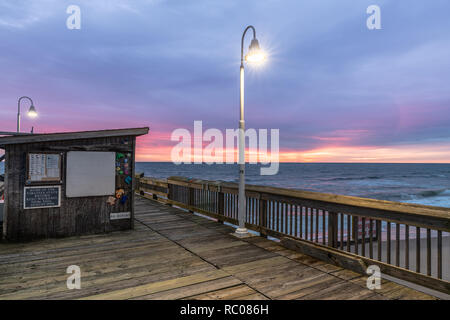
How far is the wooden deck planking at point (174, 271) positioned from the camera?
3.27 meters

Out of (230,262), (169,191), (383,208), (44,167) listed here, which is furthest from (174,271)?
(169,191)

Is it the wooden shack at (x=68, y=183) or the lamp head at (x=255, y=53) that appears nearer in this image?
the wooden shack at (x=68, y=183)

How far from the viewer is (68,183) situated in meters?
5.77

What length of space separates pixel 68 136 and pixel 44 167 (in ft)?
2.61

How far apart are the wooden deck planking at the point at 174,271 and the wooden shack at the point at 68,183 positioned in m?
→ 0.37

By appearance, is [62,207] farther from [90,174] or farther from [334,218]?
[334,218]

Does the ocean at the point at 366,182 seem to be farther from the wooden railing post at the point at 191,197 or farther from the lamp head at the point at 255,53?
the lamp head at the point at 255,53

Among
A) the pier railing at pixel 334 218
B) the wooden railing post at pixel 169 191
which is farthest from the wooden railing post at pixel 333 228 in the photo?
the wooden railing post at pixel 169 191

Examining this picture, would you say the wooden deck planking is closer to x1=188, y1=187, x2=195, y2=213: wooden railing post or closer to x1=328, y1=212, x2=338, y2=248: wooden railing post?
x1=328, y1=212, x2=338, y2=248: wooden railing post

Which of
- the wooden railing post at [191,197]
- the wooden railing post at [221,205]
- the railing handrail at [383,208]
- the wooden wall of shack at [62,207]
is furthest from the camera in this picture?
the wooden railing post at [191,197]

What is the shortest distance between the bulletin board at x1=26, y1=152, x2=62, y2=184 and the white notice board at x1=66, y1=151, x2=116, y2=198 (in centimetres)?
20
